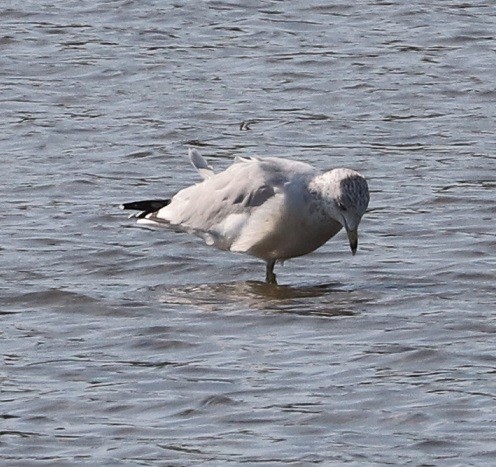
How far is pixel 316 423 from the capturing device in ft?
24.3

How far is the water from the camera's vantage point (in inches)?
293

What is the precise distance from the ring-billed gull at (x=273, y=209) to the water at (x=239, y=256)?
0.26 metres

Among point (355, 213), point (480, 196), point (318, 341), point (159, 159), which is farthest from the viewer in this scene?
point (159, 159)

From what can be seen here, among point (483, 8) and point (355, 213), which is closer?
point (355, 213)

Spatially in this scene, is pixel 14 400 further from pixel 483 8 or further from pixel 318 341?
pixel 483 8

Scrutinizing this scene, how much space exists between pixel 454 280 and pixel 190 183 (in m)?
2.69

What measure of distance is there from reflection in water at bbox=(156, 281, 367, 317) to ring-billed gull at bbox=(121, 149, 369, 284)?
0.62 feet

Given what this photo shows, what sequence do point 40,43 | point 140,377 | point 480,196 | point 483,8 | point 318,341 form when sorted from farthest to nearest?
point 483,8, point 40,43, point 480,196, point 318,341, point 140,377

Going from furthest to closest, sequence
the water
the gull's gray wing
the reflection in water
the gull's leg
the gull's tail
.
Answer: the gull's tail, the gull's leg, the gull's gray wing, the reflection in water, the water

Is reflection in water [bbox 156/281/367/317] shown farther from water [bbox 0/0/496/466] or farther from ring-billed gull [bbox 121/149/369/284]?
ring-billed gull [bbox 121/149/369/284]

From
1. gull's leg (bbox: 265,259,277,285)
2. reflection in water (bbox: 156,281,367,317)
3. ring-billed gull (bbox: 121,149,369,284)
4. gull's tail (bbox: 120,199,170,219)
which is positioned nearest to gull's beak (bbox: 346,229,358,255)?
ring-billed gull (bbox: 121,149,369,284)

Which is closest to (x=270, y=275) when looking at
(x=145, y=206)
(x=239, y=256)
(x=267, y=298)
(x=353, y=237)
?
(x=267, y=298)


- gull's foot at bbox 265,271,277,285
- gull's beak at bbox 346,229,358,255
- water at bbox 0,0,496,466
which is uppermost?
gull's beak at bbox 346,229,358,255

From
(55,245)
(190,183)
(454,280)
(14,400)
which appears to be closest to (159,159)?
(190,183)
